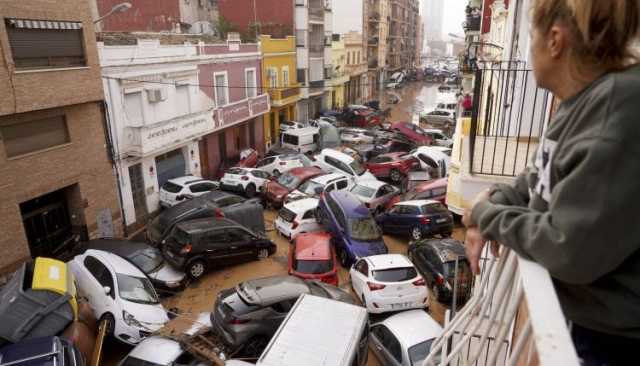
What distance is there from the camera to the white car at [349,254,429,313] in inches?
388

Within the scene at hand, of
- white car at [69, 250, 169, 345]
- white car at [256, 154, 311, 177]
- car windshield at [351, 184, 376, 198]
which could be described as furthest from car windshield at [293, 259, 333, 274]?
white car at [256, 154, 311, 177]

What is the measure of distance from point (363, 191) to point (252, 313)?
9299mm

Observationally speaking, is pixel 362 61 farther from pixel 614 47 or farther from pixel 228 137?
pixel 614 47

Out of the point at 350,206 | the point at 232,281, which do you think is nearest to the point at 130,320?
the point at 232,281

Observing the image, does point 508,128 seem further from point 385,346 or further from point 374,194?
point 374,194

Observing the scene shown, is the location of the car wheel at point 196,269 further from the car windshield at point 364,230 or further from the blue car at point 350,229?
the car windshield at point 364,230

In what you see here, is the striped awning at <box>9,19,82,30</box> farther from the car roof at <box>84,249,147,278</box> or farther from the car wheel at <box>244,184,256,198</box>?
the car wheel at <box>244,184,256,198</box>

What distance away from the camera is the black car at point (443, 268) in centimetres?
1031

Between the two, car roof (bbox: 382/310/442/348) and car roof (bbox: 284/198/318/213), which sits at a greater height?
car roof (bbox: 284/198/318/213)

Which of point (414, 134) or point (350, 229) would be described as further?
point (414, 134)

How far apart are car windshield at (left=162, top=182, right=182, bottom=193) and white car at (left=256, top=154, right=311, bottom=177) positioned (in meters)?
4.69

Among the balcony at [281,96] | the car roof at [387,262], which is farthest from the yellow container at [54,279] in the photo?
the balcony at [281,96]

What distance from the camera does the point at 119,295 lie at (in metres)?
9.06

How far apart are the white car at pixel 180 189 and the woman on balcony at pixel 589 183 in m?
16.0
